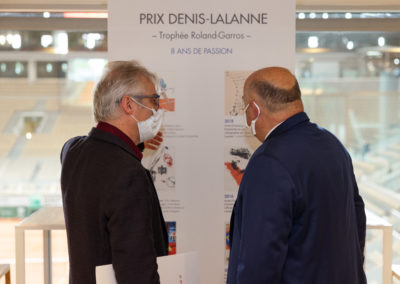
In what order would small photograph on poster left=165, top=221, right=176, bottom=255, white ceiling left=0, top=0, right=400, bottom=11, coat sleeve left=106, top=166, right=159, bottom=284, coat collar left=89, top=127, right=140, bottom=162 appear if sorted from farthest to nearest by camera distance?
white ceiling left=0, top=0, right=400, bottom=11
small photograph on poster left=165, top=221, right=176, bottom=255
coat collar left=89, top=127, right=140, bottom=162
coat sleeve left=106, top=166, right=159, bottom=284

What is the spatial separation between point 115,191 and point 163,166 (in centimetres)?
135

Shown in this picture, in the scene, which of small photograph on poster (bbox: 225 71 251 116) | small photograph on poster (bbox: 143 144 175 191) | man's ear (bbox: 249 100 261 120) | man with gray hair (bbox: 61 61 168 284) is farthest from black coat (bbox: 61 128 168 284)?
small photograph on poster (bbox: 225 71 251 116)

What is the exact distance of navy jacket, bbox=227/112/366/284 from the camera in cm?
165

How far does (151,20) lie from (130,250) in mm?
1670

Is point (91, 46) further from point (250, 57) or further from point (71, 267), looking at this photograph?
point (71, 267)

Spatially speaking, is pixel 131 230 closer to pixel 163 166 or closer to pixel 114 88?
pixel 114 88

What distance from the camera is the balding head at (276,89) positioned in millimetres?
1783

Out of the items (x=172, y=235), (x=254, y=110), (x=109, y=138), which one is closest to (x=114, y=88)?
(x=109, y=138)

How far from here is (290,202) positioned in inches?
64.8

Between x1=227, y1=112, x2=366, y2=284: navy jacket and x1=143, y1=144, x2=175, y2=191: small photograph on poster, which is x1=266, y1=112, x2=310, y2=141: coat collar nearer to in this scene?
x1=227, y1=112, x2=366, y2=284: navy jacket

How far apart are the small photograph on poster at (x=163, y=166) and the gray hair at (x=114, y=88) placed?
3.68 ft

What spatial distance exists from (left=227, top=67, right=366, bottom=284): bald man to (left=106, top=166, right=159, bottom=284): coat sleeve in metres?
0.32

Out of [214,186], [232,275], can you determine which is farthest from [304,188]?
[214,186]

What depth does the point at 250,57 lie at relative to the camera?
115 inches
